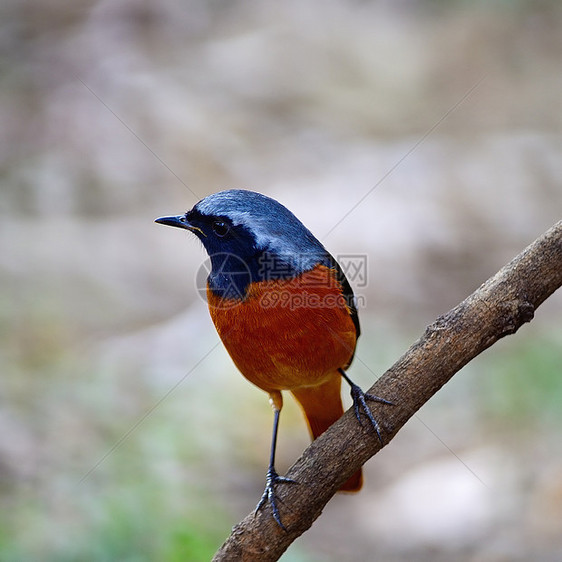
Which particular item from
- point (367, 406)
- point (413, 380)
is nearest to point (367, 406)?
point (367, 406)

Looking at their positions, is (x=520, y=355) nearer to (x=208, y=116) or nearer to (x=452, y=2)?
(x=208, y=116)

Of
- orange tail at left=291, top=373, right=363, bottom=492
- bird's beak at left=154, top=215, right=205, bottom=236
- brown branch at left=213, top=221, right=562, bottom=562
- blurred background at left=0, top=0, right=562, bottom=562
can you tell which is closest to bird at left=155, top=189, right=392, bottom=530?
bird's beak at left=154, top=215, right=205, bottom=236

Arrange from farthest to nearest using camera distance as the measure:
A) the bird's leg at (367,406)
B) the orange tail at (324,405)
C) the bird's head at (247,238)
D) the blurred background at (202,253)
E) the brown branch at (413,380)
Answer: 1. the blurred background at (202,253)
2. the orange tail at (324,405)
3. the bird's head at (247,238)
4. the bird's leg at (367,406)
5. the brown branch at (413,380)

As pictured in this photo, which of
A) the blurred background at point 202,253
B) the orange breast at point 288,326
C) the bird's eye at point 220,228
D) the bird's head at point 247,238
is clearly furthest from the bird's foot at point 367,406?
the blurred background at point 202,253

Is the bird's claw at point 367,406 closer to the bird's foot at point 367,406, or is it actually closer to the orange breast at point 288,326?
the bird's foot at point 367,406

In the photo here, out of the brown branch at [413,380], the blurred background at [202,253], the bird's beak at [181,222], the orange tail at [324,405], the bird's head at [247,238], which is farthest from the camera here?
the blurred background at [202,253]

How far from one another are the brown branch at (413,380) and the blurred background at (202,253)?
4.92ft

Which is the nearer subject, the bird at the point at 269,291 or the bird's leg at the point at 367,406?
the bird's leg at the point at 367,406

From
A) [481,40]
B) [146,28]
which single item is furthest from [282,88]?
[481,40]

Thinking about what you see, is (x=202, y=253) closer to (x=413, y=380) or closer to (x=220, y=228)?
(x=220, y=228)

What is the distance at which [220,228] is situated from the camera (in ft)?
12.2

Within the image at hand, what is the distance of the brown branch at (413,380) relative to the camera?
10.4 feet

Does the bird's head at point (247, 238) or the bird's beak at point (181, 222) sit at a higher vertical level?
the bird's head at point (247, 238)

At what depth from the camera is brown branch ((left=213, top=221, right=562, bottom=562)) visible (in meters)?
3.18
